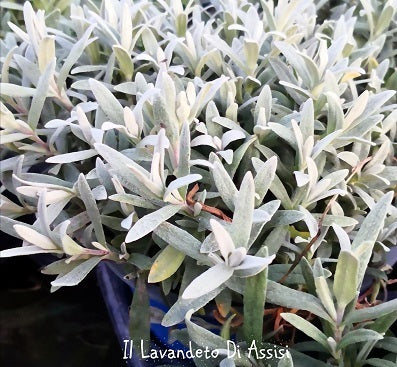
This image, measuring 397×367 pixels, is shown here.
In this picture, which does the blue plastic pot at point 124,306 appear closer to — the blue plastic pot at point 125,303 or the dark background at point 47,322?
the blue plastic pot at point 125,303

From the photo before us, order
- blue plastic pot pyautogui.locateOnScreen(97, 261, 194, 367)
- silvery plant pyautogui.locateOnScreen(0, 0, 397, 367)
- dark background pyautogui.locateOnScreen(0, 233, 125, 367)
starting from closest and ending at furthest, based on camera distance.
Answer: silvery plant pyautogui.locateOnScreen(0, 0, 397, 367) < blue plastic pot pyautogui.locateOnScreen(97, 261, 194, 367) < dark background pyautogui.locateOnScreen(0, 233, 125, 367)

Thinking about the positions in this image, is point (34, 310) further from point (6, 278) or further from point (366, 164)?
point (366, 164)

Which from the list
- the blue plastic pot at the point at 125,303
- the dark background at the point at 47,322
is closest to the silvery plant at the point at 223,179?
the blue plastic pot at the point at 125,303

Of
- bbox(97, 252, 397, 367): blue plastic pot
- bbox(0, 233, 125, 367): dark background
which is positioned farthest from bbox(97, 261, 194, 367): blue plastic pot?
bbox(0, 233, 125, 367): dark background

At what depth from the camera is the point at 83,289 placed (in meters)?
1.04

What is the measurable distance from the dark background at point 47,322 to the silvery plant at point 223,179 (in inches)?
14.1

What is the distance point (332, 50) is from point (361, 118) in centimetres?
10

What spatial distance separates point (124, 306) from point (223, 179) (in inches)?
13.5

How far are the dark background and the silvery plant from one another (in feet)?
1.17

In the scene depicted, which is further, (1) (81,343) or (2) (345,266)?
(1) (81,343)

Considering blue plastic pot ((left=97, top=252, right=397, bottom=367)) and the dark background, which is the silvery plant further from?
the dark background

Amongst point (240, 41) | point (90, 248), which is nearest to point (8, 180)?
→ point (90, 248)

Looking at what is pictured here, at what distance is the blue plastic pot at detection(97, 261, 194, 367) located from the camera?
653mm

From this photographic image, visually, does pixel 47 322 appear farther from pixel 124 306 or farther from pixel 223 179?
pixel 223 179
